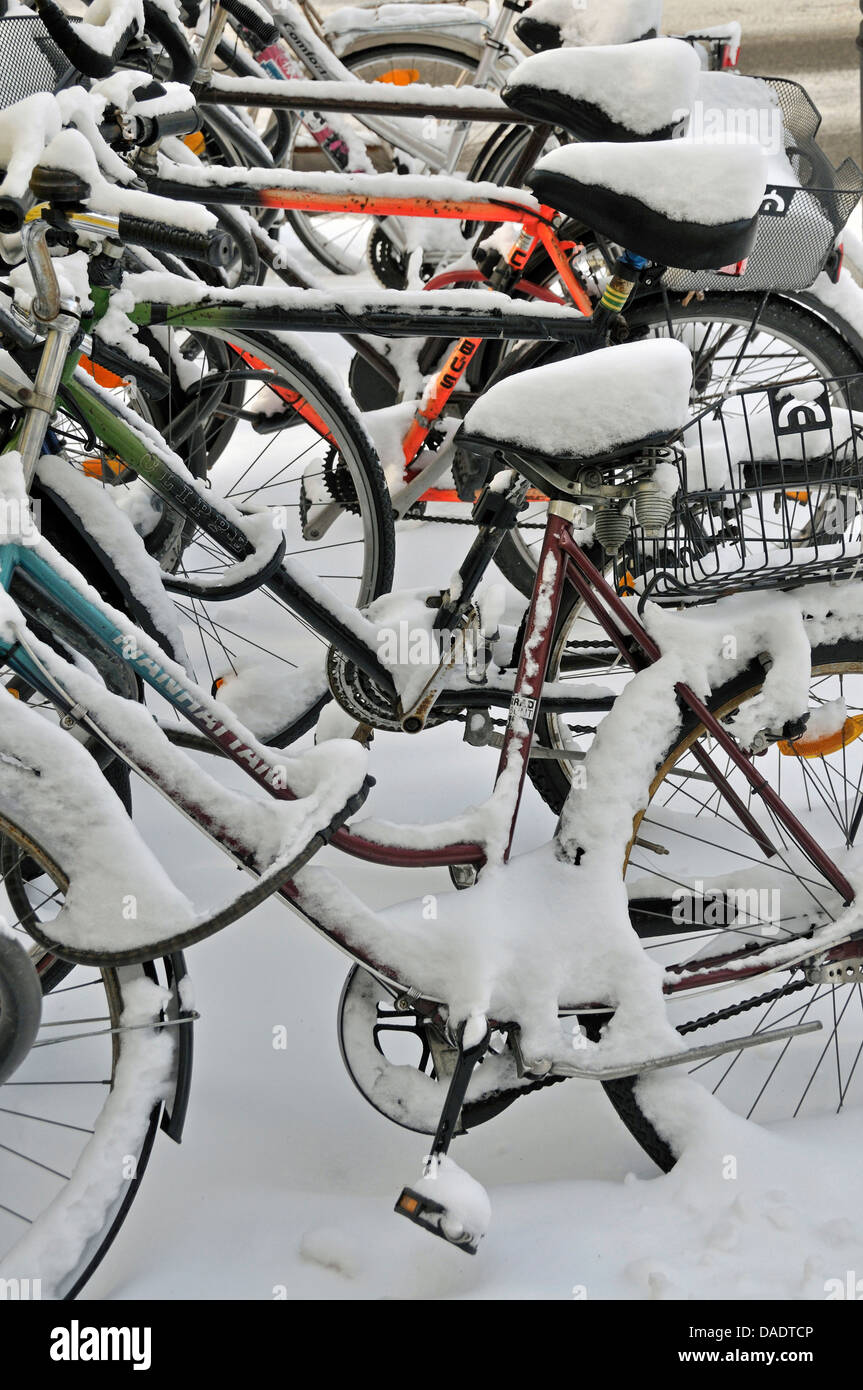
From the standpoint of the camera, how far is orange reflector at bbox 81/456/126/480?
Answer: 2.59m

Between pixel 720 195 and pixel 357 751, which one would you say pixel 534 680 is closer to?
pixel 357 751

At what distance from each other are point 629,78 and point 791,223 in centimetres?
49

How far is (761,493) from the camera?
186 centimetres

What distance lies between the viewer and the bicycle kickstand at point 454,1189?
5.66 ft

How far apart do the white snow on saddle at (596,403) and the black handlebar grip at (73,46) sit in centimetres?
79

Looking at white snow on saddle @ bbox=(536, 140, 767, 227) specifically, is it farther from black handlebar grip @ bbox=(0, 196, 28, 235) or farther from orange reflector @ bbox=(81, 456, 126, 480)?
orange reflector @ bbox=(81, 456, 126, 480)

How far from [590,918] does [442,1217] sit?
18.3 inches

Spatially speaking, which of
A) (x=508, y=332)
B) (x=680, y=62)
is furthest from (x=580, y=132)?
(x=508, y=332)

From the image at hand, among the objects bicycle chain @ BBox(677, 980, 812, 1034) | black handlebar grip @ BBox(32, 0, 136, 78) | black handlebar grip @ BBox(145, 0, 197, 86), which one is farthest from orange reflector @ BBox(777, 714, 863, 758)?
black handlebar grip @ BBox(145, 0, 197, 86)

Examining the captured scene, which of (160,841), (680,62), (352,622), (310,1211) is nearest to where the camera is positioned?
(310,1211)

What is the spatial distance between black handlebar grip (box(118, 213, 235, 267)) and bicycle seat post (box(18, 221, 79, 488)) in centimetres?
13

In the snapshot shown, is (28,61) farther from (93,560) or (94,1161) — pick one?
(94,1161)

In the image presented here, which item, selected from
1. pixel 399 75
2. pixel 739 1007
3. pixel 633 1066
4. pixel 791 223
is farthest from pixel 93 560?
pixel 399 75
